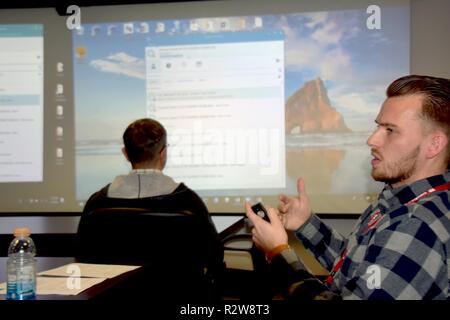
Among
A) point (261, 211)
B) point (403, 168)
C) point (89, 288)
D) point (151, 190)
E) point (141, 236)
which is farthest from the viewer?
point (151, 190)

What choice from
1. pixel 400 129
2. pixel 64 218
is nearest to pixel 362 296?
pixel 400 129

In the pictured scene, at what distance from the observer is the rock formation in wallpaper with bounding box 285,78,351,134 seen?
2732 millimetres

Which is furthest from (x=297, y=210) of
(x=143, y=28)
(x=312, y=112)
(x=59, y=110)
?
(x=59, y=110)

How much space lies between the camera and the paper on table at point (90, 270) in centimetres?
117

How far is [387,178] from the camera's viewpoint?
1.15 m

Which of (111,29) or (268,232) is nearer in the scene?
(268,232)

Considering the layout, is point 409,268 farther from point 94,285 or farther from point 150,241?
point 150,241

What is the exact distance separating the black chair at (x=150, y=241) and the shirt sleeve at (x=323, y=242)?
0.39m

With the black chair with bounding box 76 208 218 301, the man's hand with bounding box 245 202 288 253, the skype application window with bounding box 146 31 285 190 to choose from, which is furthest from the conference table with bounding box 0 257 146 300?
the skype application window with bounding box 146 31 285 190

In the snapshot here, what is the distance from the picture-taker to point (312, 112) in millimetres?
2748

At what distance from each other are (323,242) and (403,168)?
43cm

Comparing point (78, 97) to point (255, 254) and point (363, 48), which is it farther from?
point (363, 48)

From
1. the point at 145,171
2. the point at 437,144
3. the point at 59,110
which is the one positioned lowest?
the point at 145,171

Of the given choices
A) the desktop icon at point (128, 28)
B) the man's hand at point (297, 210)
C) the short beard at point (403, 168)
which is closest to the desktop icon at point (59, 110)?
the desktop icon at point (128, 28)
